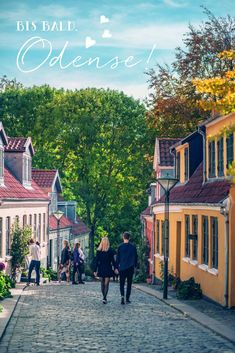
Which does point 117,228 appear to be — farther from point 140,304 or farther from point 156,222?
point 140,304

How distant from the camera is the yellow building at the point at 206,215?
60.5 ft

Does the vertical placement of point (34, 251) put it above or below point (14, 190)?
Answer: below

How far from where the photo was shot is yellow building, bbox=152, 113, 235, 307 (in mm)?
18453

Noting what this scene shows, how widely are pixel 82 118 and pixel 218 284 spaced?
36299 mm

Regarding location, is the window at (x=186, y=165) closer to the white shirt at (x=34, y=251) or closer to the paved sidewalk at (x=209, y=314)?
the white shirt at (x=34, y=251)

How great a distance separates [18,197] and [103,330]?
19537mm

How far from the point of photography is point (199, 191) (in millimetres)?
23203

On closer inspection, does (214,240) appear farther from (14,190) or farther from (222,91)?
(14,190)

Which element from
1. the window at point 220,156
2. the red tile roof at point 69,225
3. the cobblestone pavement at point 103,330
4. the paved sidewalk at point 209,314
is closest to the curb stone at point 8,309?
the cobblestone pavement at point 103,330

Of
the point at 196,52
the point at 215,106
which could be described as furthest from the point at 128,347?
the point at 196,52

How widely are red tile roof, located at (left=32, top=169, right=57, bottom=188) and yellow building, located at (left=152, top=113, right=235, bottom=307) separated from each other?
59.3ft

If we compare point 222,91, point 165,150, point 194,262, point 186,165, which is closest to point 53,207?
point 165,150

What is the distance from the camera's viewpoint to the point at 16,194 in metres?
33.4

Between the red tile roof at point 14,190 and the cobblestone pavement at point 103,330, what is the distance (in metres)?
11.6
